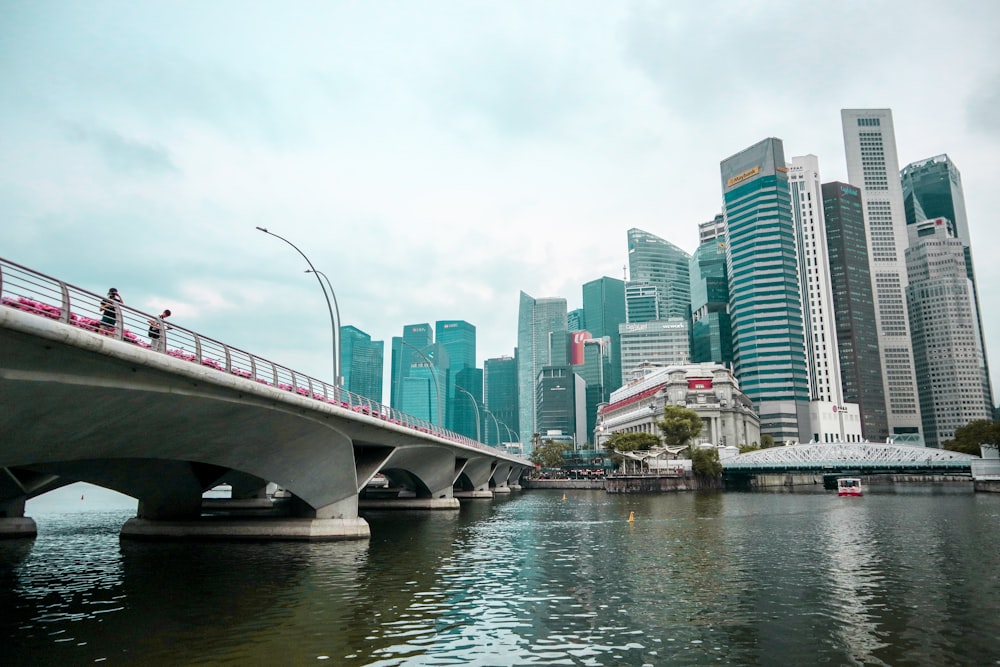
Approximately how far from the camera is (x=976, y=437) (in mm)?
122938

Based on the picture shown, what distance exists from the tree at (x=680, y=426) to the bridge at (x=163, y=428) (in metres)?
83.7

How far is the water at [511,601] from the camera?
1650 cm

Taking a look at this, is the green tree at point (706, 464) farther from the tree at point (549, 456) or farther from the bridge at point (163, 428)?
the bridge at point (163, 428)

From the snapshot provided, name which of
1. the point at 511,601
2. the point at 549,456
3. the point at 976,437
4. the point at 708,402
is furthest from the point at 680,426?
the point at 511,601

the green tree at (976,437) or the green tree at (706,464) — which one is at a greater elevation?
the green tree at (976,437)

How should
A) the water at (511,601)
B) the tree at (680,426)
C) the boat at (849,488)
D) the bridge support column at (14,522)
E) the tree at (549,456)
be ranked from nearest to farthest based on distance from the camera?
the water at (511,601) → the bridge support column at (14,522) → the boat at (849,488) → the tree at (680,426) → the tree at (549,456)

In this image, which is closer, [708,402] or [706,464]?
[706,464]

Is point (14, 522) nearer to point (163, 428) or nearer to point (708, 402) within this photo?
point (163, 428)

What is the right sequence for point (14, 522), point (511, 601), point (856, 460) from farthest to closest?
point (856, 460)
point (14, 522)
point (511, 601)

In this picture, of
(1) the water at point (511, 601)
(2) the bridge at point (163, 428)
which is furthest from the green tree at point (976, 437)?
(2) the bridge at point (163, 428)

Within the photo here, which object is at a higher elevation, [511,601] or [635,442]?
[635,442]

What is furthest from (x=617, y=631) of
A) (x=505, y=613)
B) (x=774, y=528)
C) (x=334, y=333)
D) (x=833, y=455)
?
(x=833, y=455)

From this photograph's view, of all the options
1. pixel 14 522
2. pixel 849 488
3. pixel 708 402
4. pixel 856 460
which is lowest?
pixel 849 488

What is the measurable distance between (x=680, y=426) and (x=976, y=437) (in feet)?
174
